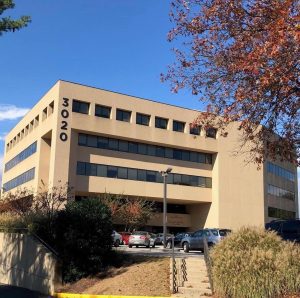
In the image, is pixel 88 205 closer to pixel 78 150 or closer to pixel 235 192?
pixel 78 150

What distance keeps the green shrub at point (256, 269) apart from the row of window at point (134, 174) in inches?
1798

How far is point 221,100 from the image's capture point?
1280 centimetres

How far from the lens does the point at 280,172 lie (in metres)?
80.1

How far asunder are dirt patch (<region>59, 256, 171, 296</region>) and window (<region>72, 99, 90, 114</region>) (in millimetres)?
41707

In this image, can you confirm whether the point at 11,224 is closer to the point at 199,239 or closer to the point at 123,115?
the point at 199,239

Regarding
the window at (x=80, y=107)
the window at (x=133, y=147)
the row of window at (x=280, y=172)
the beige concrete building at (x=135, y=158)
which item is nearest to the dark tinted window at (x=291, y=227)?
the beige concrete building at (x=135, y=158)

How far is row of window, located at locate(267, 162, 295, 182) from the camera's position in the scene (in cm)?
7619

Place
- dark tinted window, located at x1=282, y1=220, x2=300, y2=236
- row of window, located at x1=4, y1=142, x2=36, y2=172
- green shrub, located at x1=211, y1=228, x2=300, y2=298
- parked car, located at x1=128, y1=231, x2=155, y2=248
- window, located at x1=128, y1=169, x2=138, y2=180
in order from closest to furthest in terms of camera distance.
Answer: green shrub, located at x1=211, y1=228, x2=300, y2=298
dark tinted window, located at x1=282, y1=220, x2=300, y2=236
parked car, located at x1=128, y1=231, x2=155, y2=248
window, located at x1=128, y1=169, x2=138, y2=180
row of window, located at x1=4, y1=142, x2=36, y2=172

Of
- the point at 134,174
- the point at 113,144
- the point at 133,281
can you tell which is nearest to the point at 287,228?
the point at 133,281

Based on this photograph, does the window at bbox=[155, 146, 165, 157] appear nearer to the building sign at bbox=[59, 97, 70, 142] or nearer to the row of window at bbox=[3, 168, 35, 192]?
the building sign at bbox=[59, 97, 70, 142]

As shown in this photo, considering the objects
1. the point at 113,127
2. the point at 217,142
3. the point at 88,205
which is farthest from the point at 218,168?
the point at 88,205

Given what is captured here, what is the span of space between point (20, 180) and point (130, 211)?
61.8 ft

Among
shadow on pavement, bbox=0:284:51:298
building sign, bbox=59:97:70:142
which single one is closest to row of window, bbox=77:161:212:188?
building sign, bbox=59:97:70:142

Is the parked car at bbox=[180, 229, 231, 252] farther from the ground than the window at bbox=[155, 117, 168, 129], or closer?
closer
